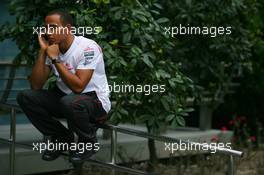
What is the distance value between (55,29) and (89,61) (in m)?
0.38

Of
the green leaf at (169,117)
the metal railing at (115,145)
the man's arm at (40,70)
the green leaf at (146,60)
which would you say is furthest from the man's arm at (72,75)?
the green leaf at (169,117)

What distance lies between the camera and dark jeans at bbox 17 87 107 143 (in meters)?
4.83

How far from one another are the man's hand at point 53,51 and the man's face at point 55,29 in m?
0.07

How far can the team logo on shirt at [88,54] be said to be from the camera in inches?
195

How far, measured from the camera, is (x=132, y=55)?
5.91m

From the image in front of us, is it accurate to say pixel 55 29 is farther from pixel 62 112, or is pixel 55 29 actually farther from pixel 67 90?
pixel 62 112

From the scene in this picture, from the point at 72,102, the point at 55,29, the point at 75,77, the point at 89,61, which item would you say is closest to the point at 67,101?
the point at 72,102

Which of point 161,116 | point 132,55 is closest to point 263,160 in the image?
point 161,116

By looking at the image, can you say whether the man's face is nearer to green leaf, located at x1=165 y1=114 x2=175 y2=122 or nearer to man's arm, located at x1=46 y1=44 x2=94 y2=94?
man's arm, located at x1=46 y1=44 x2=94 y2=94

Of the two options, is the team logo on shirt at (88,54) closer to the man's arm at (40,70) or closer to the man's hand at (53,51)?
the man's hand at (53,51)

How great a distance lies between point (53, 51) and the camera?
4906mm

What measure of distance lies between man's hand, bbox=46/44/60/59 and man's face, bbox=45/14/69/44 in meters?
0.07

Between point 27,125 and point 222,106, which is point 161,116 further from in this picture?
point 222,106

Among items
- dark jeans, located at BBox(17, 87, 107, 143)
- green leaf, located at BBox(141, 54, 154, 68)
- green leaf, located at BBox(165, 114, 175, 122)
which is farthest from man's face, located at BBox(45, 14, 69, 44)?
green leaf, located at BBox(165, 114, 175, 122)
